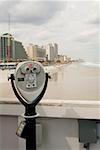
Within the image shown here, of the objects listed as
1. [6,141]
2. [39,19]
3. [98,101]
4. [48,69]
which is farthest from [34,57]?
[6,141]

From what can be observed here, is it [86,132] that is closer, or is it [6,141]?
[86,132]

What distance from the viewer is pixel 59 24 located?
6.75ft

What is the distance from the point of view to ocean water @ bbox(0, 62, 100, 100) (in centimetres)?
201

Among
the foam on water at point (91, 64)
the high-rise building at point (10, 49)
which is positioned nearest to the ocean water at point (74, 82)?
the foam on water at point (91, 64)

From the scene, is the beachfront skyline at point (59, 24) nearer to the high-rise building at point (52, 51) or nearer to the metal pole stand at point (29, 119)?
the high-rise building at point (52, 51)

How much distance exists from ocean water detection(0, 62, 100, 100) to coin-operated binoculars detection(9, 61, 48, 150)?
34cm

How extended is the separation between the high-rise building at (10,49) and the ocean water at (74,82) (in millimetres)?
135

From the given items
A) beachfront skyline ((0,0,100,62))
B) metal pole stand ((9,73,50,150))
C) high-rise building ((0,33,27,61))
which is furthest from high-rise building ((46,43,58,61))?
metal pole stand ((9,73,50,150))

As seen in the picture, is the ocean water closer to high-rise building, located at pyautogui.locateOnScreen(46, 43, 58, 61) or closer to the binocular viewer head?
high-rise building, located at pyautogui.locateOnScreen(46, 43, 58, 61)

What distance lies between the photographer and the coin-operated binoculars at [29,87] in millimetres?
1692

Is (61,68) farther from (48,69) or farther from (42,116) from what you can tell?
(42,116)

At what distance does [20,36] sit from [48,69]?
389 millimetres

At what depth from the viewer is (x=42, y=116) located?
2.05m

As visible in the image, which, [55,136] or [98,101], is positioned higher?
[98,101]
